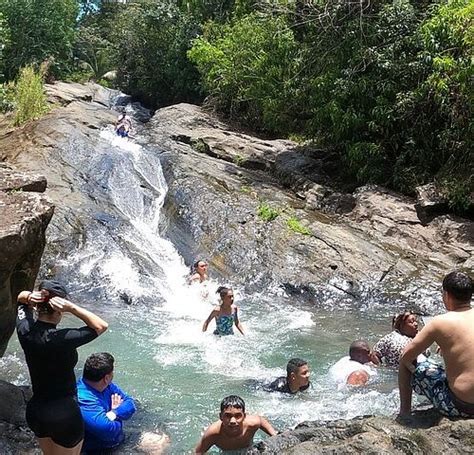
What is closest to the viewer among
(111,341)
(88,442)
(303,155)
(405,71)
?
(88,442)

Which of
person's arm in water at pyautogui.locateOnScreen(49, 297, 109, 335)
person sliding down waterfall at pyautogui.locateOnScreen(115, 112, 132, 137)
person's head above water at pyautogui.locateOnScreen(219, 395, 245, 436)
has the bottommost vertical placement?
person sliding down waterfall at pyautogui.locateOnScreen(115, 112, 132, 137)

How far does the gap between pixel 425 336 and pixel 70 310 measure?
225 centimetres

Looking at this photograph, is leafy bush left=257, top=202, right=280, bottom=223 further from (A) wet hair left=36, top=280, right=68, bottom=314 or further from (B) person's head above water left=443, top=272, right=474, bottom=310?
(A) wet hair left=36, top=280, right=68, bottom=314

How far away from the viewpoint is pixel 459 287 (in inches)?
156

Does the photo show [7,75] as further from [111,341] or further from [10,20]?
[111,341]

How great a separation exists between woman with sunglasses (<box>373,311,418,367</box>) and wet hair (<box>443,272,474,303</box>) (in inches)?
146

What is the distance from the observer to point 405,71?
49.9 ft

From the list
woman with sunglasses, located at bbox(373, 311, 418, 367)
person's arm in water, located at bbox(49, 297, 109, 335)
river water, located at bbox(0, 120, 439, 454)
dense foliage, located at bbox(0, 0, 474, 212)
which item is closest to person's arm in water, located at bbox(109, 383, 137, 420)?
river water, located at bbox(0, 120, 439, 454)

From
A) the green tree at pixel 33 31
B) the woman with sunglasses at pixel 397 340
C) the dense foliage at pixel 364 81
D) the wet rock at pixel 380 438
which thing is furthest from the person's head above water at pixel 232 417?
the green tree at pixel 33 31

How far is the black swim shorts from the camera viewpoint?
4.05 meters

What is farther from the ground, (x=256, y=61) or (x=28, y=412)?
(x=256, y=61)

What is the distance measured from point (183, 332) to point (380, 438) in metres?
A: 6.07

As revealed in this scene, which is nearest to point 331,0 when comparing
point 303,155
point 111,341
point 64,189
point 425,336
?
point 303,155

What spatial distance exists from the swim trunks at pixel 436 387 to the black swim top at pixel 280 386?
9.37ft
